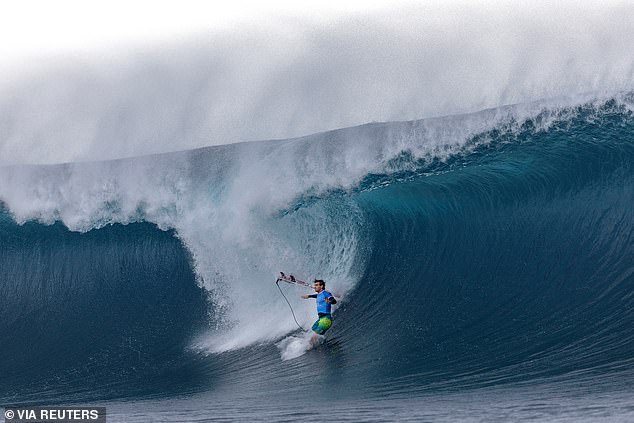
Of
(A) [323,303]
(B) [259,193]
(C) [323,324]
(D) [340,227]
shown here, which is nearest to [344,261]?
(D) [340,227]

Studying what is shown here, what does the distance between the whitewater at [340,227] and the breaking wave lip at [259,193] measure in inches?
1.9

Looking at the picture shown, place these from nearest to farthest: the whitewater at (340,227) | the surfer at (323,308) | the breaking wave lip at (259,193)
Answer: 1. the whitewater at (340,227)
2. the surfer at (323,308)
3. the breaking wave lip at (259,193)

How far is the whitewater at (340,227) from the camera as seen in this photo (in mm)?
10906

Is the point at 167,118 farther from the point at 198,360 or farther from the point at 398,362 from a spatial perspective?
the point at 398,362

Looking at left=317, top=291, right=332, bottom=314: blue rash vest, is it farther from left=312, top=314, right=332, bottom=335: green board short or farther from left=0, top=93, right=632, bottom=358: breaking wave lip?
left=0, top=93, right=632, bottom=358: breaking wave lip

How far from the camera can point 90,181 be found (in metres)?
17.8

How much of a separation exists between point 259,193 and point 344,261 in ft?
8.47

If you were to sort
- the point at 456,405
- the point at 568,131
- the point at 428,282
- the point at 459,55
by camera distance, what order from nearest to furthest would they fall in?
the point at 456,405 < the point at 428,282 < the point at 568,131 < the point at 459,55

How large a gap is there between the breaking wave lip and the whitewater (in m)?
0.05

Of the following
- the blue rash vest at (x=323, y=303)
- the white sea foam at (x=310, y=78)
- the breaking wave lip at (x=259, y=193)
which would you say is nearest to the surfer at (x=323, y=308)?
the blue rash vest at (x=323, y=303)

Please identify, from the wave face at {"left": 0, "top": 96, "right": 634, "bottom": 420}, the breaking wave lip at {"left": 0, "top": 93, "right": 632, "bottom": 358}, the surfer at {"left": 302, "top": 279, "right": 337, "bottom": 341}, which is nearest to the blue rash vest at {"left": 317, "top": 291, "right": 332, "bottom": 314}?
the surfer at {"left": 302, "top": 279, "right": 337, "bottom": 341}

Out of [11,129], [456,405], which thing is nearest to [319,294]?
[456,405]

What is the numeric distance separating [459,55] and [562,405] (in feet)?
39.4

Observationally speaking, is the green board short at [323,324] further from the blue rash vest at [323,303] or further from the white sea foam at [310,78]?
the white sea foam at [310,78]
